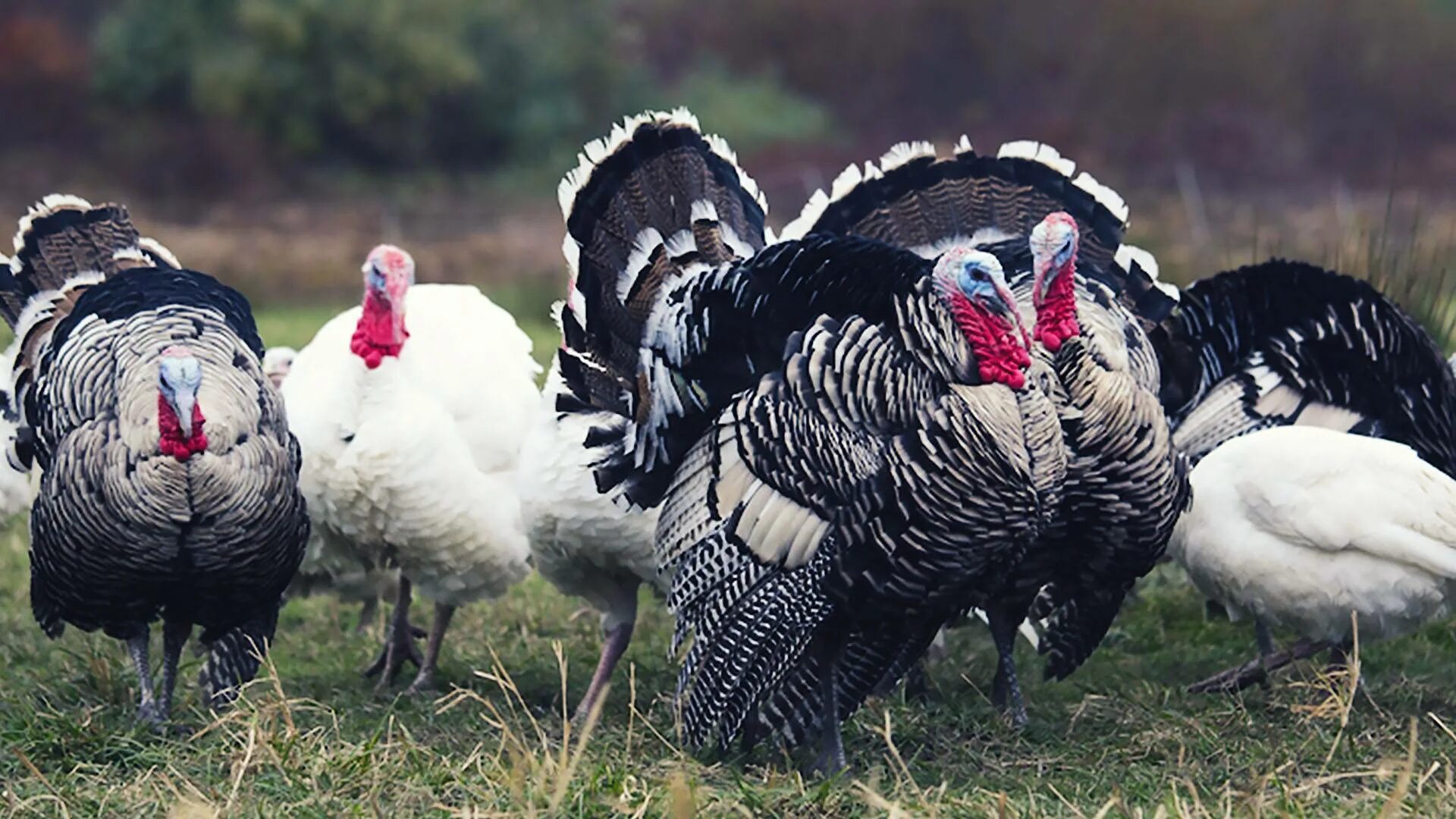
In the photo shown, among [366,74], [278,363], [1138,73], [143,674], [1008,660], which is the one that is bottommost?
[1008,660]

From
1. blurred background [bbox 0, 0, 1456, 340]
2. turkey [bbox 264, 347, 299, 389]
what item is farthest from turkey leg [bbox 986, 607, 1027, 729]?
blurred background [bbox 0, 0, 1456, 340]

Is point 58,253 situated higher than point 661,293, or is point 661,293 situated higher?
point 58,253

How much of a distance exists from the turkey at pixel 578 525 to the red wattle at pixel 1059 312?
125cm

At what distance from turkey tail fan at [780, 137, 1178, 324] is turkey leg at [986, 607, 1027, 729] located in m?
1.14

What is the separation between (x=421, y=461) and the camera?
5.66m

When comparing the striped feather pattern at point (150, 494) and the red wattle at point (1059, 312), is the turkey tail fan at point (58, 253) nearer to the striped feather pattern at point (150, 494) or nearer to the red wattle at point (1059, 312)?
the striped feather pattern at point (150, 494)

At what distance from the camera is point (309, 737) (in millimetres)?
4426

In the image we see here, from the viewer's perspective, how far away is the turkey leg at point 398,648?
6184 mm

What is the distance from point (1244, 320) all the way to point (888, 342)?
6.97 feet

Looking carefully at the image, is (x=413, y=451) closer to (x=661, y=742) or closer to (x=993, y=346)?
(x=661, y=742)

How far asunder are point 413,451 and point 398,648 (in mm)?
895

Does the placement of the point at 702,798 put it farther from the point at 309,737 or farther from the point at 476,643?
the point at 476,643

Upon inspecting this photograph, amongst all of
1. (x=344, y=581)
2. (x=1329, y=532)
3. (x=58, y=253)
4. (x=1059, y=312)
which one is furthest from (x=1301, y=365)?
(x=58, y=253)

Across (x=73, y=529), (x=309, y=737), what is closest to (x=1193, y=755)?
(x=309, y=737)
